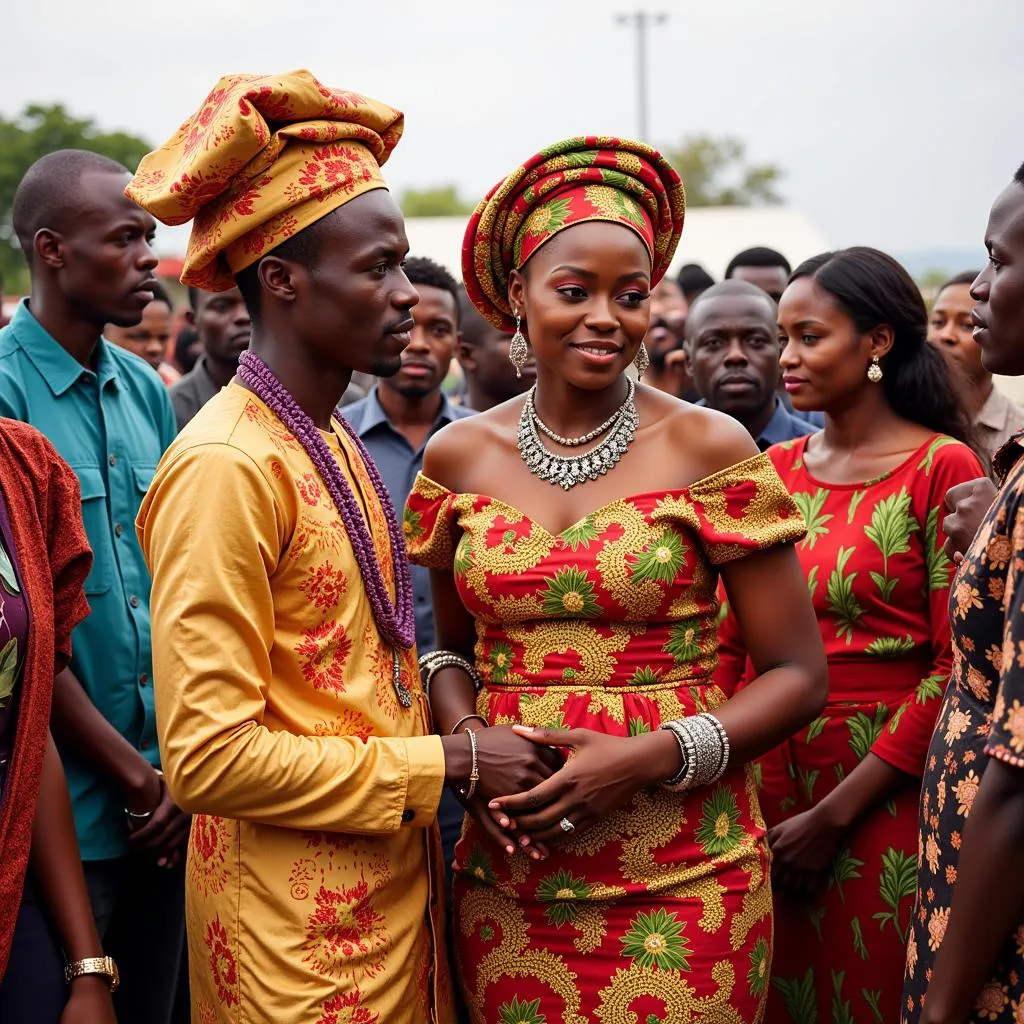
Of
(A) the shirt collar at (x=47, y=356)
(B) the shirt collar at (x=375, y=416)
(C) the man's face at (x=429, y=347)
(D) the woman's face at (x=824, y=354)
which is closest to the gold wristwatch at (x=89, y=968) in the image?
(A) the shirt collar at (x=47, y=356)

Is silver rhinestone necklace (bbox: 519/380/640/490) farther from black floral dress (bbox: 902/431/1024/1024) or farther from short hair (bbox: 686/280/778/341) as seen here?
short hair (bbox: 686/280/778/341)

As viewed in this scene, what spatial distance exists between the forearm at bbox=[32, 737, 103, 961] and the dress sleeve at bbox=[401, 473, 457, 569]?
97 centimetres

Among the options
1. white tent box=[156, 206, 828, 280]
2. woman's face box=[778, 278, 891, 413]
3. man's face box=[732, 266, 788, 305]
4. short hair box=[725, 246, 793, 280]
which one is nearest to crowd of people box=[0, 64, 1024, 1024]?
woman's face box=[778, 278, 891, 413]

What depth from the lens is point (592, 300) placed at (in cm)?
283

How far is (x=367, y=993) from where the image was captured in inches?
99.5

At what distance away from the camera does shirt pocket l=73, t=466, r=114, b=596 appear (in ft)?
11.6

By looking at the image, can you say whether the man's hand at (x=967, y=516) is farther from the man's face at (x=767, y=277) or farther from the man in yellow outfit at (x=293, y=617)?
the man's face at (x=767, y=277)

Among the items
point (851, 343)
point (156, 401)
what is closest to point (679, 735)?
point (851, 343)

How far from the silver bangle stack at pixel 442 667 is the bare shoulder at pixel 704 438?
722 mm

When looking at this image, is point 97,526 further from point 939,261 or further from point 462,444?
point 939,261

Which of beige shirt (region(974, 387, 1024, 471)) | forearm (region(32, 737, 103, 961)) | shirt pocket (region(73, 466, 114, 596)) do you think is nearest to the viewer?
forearm (region(32, 737, 103, 961))

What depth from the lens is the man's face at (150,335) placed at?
25.9 feet

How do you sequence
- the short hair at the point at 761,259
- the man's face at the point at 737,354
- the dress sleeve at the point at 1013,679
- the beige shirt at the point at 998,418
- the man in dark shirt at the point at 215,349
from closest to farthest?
the dress sleeve at the point at 1013,679
the man's face at the point at 737,354
the man in dark shirt at the point at 215,349
the beige shirt at the point at 998,418
the short hair at the point at 761,259

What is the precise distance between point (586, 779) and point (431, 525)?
77 centimetres
